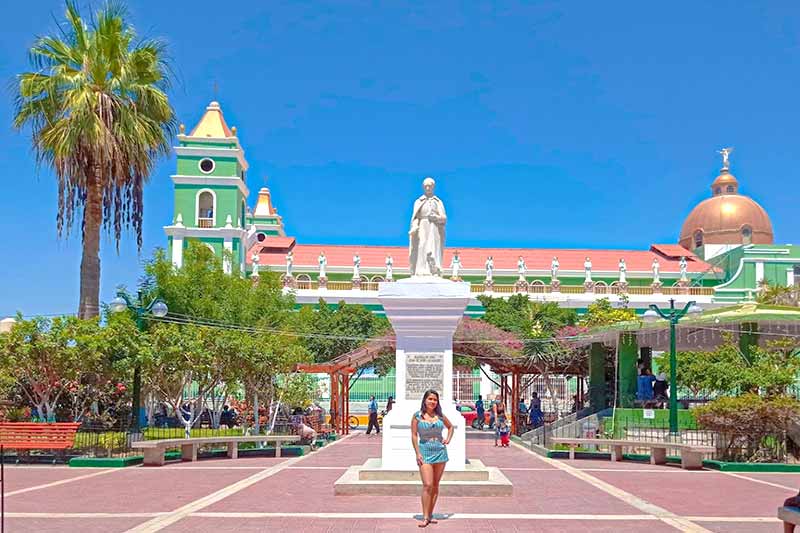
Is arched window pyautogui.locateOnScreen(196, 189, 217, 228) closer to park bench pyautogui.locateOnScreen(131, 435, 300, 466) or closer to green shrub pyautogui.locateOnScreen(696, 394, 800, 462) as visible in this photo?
park bench pyautogui.locateOnScreen(131, 435, 300, 466)

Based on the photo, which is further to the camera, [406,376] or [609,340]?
[609,340]

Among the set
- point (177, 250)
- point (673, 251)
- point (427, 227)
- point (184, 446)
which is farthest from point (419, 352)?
point (673, 251)

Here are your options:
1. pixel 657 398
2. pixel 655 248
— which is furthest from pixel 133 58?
pixel 655 248

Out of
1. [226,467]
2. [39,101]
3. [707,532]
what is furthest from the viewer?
[39,101]

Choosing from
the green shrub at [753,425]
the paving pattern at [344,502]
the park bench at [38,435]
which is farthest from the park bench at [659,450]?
the park bench at [38,435]

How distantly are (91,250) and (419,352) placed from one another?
37.0 ft

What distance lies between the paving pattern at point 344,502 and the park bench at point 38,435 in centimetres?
49

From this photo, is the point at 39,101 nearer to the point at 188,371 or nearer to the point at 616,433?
the point at 188,371

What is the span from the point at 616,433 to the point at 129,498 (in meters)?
14.7

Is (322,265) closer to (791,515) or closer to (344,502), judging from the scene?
(344,502)

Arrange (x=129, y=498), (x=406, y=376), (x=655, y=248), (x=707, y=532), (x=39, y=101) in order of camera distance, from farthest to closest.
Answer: (x=655, y=248), (x=39, y=101), (x=406, y=376), (x=129, y=498), (x=707, y=532)

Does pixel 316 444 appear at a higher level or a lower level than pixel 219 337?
lower

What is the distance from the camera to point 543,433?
81.2ft

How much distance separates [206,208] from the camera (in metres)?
59.1
